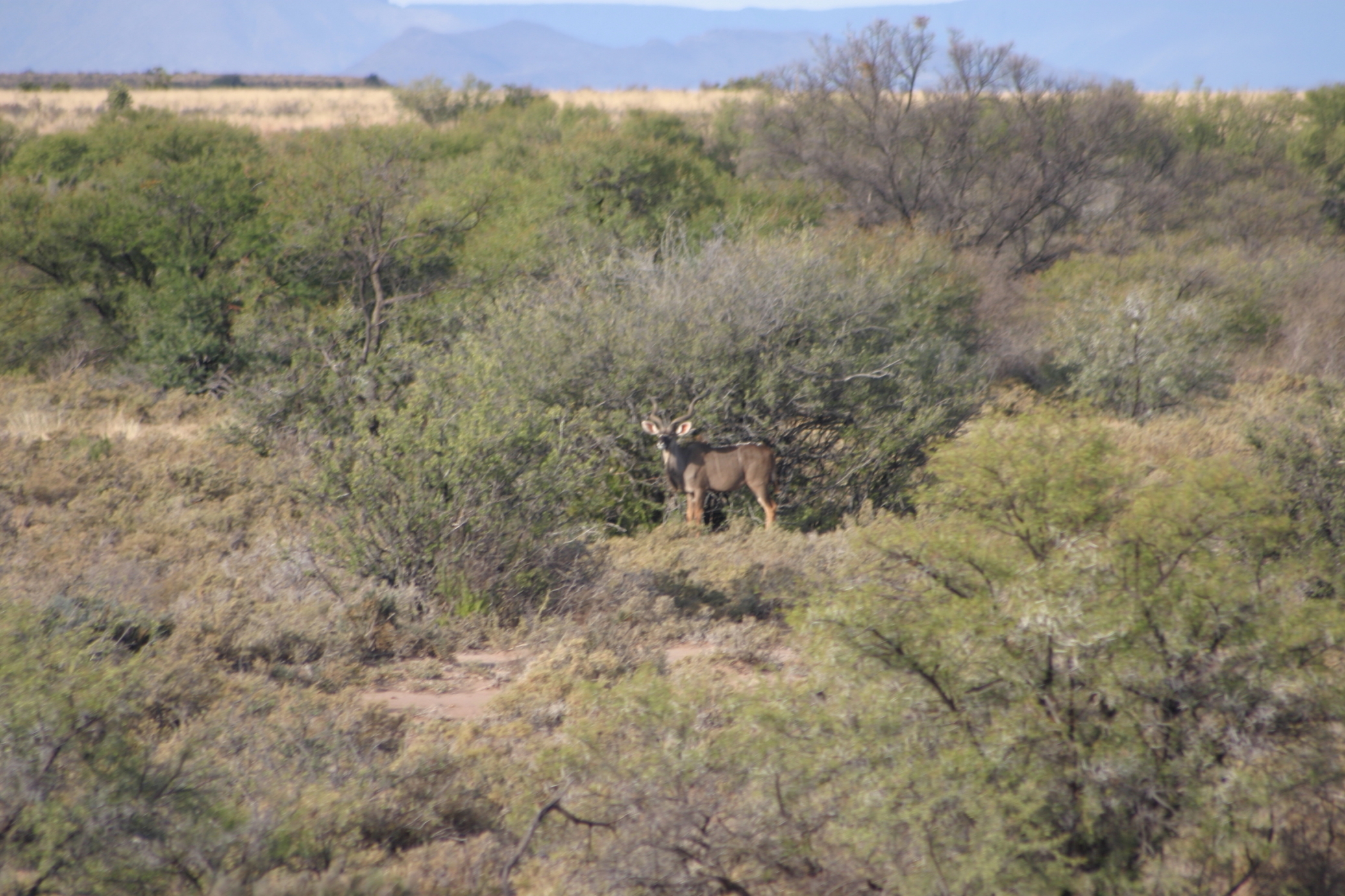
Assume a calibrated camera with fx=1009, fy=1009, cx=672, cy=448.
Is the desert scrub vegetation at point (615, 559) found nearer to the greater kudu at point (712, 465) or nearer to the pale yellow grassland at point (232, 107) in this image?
the greater kudu at point (712, 465)

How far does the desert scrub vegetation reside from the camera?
11.3 feet

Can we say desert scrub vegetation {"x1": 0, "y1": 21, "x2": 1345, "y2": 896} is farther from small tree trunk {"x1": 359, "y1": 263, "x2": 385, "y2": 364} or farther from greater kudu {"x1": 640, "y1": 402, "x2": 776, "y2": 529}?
greater kudu {"x1": 640, "y1": 402, "x2": 776, "y2": 529}

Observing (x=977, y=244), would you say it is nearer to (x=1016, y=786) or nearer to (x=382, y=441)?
(x=382, y=441)

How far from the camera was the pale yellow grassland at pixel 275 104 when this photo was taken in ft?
140

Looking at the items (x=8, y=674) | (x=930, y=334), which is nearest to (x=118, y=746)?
(x=8, y=674)

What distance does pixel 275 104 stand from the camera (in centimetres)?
5506

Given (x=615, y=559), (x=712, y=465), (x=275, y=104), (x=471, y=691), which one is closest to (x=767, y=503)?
(x=712, y=465)

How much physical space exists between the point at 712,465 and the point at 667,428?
57cm

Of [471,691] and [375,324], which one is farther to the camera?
[375,324]

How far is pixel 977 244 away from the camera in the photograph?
25.3m

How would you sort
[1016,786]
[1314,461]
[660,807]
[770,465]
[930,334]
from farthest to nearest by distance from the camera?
[930,334], [770,465], [1314,461], [660,807], [1016,786]

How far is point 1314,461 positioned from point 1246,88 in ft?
142

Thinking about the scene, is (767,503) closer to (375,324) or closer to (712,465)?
(712,465)

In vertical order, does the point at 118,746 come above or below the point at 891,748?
below
